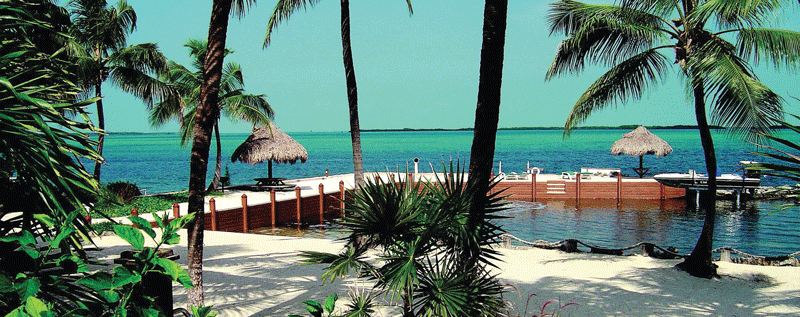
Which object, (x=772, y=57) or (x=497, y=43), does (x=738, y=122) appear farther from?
(x=497, y=43)

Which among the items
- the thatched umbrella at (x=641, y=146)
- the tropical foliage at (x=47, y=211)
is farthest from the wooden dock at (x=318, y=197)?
the thatched umbrella at (x=641, y=146)

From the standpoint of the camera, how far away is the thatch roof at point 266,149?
2536 centimetres

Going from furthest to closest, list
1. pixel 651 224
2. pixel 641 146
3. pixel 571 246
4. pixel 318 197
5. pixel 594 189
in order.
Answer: pixel 641 146, pixel 594 189, pixel 318 197, pixel 651 224, pixel 571 246

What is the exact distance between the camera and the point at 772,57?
336 inches

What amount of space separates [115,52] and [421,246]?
1989 cm

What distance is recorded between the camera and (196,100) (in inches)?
850

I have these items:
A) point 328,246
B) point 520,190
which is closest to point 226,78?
point 328,246

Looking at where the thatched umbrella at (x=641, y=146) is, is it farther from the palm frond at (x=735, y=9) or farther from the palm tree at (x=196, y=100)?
the palm frond at (x=735, y=9)

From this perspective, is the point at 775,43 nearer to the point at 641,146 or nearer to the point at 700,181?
the point at 700,181

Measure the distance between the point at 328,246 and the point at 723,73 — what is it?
870 cm

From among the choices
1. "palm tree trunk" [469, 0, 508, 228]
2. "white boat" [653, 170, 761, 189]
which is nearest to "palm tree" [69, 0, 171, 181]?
"palm tree trunk" [469, 0, 508, 228]

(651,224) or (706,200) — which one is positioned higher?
(706,200)

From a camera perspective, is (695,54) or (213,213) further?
(213,213)

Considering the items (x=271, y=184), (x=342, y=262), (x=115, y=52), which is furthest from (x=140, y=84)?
(x=342, y=262)
